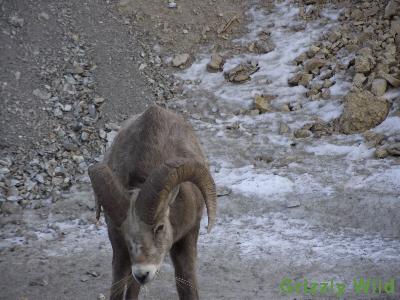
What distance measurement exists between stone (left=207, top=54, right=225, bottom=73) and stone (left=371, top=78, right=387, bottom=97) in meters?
4.02

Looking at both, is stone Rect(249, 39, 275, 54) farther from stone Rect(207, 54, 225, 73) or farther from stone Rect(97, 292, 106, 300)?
stone Rect(97, 292, 106, 300)

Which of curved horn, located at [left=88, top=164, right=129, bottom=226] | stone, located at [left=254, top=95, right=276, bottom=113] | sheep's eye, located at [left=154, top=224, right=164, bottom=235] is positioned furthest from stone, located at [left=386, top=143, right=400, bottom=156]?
curved horn, located at [left=88, top=164, right=129, bottom=226]

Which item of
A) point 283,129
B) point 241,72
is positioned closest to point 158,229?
point 283,129

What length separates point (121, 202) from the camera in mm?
6598

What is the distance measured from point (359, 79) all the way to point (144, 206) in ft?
28.1

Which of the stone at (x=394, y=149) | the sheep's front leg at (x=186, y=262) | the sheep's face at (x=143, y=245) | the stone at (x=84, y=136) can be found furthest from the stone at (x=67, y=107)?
the sheep's face at (x=143, y=245)

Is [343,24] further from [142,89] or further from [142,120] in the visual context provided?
[142,120]

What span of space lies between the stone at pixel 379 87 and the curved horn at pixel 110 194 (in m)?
8.11

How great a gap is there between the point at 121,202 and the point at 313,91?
28.1ft

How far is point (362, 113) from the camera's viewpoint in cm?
1296

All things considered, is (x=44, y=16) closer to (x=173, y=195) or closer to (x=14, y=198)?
(x=14, y=198)

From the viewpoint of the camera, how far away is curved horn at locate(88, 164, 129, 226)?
6.54m

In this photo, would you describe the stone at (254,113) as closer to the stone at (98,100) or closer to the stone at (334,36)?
the stone at (334,36)

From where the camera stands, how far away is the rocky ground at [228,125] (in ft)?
32.7
